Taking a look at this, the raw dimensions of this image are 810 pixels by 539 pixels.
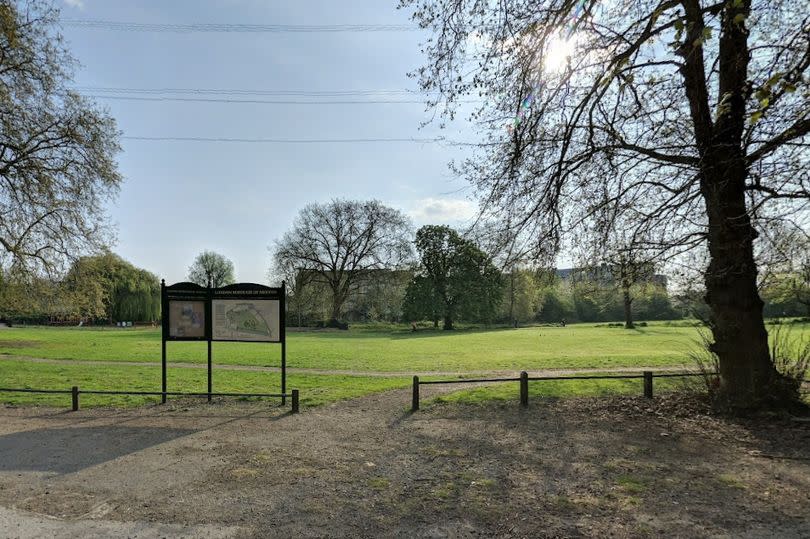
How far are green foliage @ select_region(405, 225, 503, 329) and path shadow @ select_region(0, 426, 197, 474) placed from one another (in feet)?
173

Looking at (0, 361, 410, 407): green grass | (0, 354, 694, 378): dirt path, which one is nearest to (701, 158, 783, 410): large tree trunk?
(0, 354, 694, 378): dirt path

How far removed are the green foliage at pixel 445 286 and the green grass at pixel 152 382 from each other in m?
44.6

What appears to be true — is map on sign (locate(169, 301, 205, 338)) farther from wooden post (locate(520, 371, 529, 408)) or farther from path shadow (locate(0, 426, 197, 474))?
wooden post (locate(520, 371, 529, 408))

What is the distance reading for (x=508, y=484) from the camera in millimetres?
5934

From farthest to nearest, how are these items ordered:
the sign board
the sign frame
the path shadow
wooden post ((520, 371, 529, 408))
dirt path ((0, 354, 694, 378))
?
dirt path ((0, 354, 694, 378))
the sign board
the sign frame
wooden post ((520, 371, 529, 408))
the path shadow

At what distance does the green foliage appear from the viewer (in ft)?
202

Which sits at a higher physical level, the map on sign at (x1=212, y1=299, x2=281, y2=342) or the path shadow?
the map on sign at (x1=212, y1=299, x2=281, y2=342)

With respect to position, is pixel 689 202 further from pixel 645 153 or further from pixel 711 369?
pixel 711 369

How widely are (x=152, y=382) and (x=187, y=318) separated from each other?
4.20 m

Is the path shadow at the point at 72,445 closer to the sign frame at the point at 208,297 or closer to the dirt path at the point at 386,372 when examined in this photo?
the sign frame at the point at 208,297

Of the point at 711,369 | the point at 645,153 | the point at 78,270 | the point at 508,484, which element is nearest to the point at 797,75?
the point at 645,153

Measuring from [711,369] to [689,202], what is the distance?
385 centimetres

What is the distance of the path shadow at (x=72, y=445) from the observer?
7.02m

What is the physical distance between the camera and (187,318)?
1199cm
